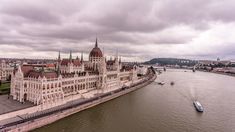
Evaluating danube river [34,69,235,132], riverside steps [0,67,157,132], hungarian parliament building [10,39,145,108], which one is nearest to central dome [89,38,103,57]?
hungarian parliament building [10,39,145,108]

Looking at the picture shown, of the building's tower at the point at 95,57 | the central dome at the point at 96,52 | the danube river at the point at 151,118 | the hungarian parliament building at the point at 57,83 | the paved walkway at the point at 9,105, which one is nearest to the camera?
the danube river at the point at 151,118

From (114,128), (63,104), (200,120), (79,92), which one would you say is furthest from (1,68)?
(200,120)

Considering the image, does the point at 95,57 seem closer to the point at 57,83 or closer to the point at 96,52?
the point at 96,52

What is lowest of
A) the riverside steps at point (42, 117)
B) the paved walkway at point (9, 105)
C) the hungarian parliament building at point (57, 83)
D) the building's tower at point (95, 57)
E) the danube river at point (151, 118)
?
the danube river at point (151, 118)

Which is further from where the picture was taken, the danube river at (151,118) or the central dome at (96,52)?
the central dome at (96,52)

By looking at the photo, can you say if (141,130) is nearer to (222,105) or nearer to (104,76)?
(222,105)

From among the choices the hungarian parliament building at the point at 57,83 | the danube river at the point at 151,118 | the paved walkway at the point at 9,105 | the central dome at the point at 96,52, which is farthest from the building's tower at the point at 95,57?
the paved walkway at the point at 9,105

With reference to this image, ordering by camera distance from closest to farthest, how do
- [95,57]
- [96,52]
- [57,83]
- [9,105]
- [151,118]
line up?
[9,105], [151,118], [57,83], [95,57], [96,52]

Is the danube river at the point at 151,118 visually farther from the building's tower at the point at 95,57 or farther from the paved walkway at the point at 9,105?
the building's tower at the point at 95,57

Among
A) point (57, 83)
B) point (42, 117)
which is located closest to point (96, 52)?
point (57, 83)
